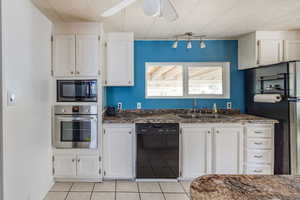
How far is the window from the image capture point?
3.69 m

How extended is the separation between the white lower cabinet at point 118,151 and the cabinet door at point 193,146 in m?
0.77

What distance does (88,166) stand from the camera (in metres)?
2.82

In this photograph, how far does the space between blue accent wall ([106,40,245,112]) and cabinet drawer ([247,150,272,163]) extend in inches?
38.5

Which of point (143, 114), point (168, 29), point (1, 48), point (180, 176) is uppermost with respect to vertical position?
point (168, 29)

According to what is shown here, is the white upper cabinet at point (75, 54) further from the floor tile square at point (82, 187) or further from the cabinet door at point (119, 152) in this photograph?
the floor tile square at point (82, 187)

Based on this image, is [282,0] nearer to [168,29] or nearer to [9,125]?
[168,29]

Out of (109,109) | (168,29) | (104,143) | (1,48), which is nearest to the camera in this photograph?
(1,48)

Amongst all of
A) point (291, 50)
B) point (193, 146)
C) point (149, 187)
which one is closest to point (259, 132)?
point (193, 146)

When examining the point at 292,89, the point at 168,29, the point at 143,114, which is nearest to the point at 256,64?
the point at 292,89

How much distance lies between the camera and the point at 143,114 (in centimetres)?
354

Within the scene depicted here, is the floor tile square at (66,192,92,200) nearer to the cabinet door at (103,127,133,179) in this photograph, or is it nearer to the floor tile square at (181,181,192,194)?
the cabinet door at (103,127,133,179)

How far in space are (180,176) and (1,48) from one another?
263 centimetres

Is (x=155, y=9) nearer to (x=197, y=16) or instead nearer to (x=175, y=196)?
(x=197, y=16)

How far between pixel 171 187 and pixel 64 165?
1555mm
